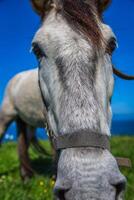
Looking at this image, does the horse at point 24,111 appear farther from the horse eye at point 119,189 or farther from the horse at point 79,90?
the horse eye at point 119,189

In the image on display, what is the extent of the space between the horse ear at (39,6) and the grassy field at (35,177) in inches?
97.7

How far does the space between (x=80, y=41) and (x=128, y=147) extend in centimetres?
719

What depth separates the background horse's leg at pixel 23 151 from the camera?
29.0 feet

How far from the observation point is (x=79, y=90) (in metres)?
3.26

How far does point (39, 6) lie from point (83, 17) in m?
0.88

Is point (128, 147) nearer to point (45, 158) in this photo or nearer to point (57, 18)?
point (45, 158)

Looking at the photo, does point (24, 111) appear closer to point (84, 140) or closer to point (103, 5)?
point (103, 5)

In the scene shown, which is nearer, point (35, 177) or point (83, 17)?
point (83, 17)

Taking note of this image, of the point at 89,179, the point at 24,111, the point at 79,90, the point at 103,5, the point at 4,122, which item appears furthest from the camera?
the point at 4,122

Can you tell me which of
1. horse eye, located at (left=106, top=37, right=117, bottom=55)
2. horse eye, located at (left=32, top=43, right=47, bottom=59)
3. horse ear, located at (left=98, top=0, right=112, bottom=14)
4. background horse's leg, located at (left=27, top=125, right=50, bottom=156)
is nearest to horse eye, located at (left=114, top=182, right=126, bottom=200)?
horse eye, located at (left=106, top=37, right=117, bottom=55)

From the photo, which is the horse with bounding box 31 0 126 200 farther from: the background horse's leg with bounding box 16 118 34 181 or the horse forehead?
the background horse's leg with bounding box 16 118 34 181

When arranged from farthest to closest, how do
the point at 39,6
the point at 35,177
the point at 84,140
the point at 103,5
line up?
the point at 35,177 < the point at 39,6 < the point at 103,5 < the point at 84,140

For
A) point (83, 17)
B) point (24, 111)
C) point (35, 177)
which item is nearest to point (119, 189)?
point (83, 17)

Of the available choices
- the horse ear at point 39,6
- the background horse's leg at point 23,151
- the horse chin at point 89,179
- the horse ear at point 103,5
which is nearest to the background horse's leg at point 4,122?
the background horse's leg at point 23,151
